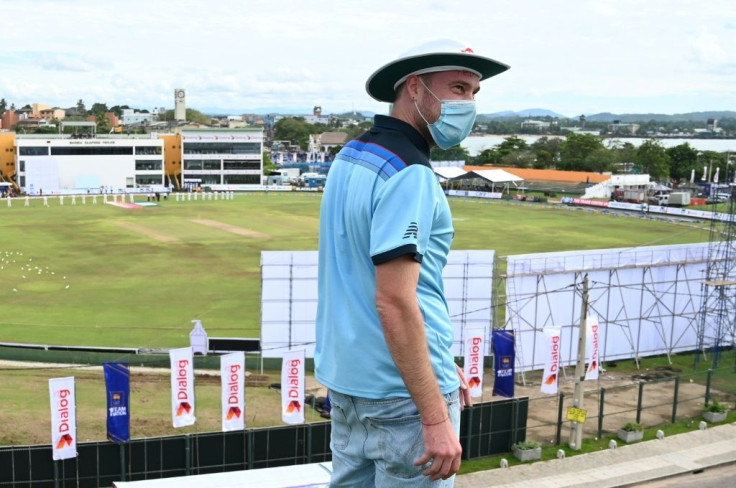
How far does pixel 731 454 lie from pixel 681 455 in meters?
1.34

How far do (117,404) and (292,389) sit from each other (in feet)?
12.0

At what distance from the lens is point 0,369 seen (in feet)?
73.6

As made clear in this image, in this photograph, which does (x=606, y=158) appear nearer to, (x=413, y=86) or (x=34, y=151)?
(x=34, y=151)

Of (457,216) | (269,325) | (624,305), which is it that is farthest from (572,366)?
(457,216)

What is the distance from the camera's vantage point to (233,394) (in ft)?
54.1

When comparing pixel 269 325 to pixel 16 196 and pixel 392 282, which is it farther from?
pixel 16 196

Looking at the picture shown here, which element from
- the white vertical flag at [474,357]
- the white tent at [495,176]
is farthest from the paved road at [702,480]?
the white tent at [495,176]

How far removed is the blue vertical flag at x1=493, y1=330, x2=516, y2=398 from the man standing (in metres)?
17.1

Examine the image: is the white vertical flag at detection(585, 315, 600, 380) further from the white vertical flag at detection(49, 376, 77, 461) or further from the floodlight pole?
the white vertical flag at detection(49, 376, 77, 461)

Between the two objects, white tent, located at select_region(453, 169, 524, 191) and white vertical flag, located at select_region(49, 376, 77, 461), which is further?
white tent, located at select_region(453, 169, 524, 191)

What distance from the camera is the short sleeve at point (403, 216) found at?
2678mm

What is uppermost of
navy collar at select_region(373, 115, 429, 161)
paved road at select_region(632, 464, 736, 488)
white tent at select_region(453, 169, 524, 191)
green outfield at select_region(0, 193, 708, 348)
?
navy collar at select_region(373, 115, 429, 161)

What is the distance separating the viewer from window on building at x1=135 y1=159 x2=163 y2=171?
9888 cm

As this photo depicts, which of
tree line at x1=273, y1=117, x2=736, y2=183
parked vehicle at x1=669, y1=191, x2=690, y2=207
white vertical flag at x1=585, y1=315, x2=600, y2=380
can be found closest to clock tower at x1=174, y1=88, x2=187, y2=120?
tree line at x1=273, y1=117, x2=736, y2=183
